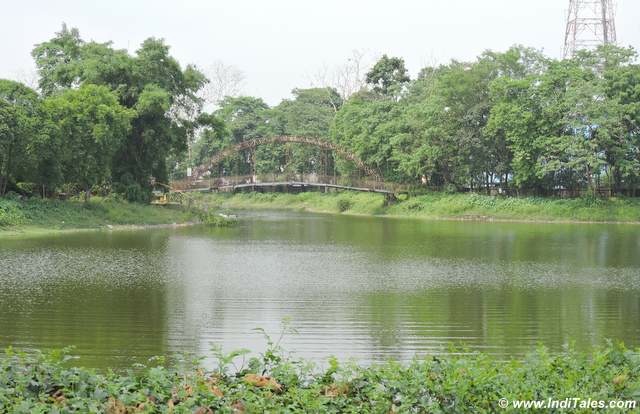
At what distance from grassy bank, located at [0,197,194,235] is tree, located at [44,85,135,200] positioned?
4.87ft

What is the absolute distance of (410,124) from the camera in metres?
49.4

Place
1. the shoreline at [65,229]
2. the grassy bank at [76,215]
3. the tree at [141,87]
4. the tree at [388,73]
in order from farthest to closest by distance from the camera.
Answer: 1. the tree at [388,73]
2. the tree at [141,87]
3. the grassy bank at [76,215]
4. the shoreline at [65,229]

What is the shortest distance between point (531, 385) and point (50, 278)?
1402 cm

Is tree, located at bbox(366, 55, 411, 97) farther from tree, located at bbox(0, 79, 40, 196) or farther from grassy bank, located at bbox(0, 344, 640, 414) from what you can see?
grassy bank, located at bbox(0, 344, 640, 414)

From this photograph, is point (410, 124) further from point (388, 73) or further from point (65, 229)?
point (65, 229)

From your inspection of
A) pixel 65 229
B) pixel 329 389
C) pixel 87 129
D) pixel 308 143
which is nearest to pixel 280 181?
pixel 308 143

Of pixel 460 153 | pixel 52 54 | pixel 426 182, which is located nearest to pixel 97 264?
pixel 52 54

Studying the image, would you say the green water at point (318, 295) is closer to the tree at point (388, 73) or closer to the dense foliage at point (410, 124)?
the dense foliage at point (410, 124)

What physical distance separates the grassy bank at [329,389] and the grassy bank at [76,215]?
23.8 metres

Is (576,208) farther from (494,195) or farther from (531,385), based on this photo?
(531,385)

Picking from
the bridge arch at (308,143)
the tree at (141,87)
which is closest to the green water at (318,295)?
the tree at (141,87)

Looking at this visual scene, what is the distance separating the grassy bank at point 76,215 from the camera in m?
30.2

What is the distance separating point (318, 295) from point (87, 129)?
2114 cm

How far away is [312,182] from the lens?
53250mm
